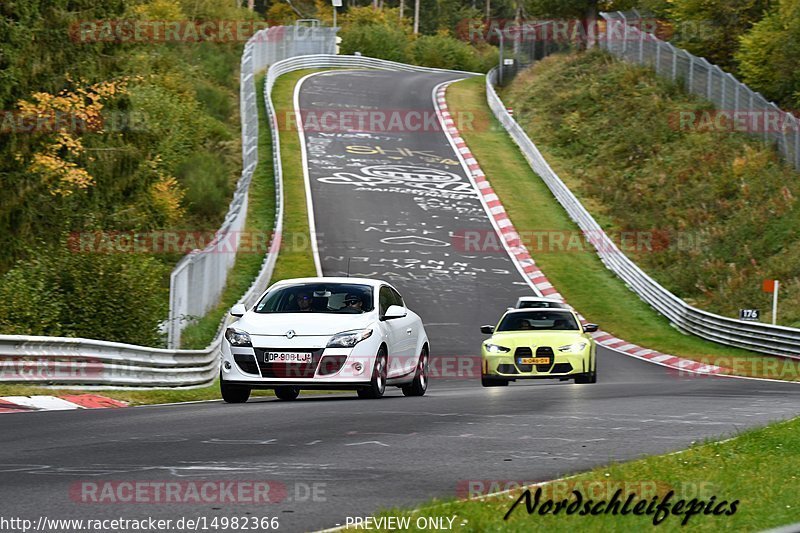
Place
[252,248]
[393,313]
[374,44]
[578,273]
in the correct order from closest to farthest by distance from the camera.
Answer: [393,313]
[252,248]
[578,273]
[374,44]

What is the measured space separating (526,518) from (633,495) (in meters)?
0.97

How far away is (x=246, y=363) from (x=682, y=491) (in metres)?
8.55

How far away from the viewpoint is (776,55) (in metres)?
49.9

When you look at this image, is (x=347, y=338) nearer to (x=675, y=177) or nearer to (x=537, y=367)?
(x=537, y=367)

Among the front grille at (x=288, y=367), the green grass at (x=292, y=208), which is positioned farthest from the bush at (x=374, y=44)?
the front grille at (x=288, y=367)

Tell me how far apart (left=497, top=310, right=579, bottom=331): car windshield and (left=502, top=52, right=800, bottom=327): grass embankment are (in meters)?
11.6

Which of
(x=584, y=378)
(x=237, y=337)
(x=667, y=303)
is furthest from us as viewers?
(x=667, y=303)

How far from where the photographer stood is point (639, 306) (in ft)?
119

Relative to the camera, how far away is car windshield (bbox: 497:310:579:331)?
73.0ft

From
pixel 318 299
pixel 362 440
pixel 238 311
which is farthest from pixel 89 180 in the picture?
pixel 362 440

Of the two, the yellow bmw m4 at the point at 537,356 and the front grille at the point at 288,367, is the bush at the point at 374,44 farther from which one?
the front grille at the point at 288,367

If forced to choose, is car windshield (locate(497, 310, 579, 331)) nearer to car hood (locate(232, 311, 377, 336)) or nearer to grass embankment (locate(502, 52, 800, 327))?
car hood (locate(232, 311, 377, 336))

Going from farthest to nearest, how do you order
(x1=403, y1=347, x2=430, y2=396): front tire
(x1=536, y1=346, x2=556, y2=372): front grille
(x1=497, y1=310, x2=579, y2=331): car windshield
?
(x1=497, y1=310, x2=579, y2=331): car windshield < (x1=536, y1=346, x2=556, y2=372): front grille < (x1=403, y1=347, x2=430, y2=396): front tire

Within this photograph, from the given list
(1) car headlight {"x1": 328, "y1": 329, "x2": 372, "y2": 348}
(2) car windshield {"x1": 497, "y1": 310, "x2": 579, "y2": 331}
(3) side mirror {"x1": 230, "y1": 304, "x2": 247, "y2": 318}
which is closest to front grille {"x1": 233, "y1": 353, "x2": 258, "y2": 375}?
(3) side mirror {"x1": 230, "y1": 304, "x2": 247, "y2": 318}
